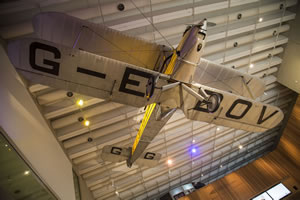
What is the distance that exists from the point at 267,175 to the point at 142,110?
Result: 7.71m

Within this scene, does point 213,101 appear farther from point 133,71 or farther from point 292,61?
point 292,61

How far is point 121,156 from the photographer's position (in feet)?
17.0

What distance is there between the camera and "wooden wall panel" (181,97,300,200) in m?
8.32

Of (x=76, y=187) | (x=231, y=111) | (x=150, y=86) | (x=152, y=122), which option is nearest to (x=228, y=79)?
(x=231, y=111)

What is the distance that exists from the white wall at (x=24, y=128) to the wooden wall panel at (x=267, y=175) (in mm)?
6499

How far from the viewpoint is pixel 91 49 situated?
341 centimetres

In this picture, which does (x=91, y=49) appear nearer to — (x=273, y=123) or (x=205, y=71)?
(x=205, y=71)

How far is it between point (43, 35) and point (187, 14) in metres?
3.61

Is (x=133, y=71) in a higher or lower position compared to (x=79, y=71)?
lower

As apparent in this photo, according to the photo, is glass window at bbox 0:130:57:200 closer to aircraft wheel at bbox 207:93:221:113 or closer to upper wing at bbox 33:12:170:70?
upper wing at bbox 33:12:170:70

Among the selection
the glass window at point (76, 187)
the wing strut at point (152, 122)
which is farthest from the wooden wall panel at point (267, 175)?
the wing strut at point (152, 122)

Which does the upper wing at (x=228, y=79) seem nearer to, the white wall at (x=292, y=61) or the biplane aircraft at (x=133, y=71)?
the biplane aircraft at (x=133, y=71)

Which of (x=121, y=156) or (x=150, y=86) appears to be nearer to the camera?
(x=150, y=86)

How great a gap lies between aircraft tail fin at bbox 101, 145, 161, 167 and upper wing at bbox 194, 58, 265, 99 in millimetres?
2684
